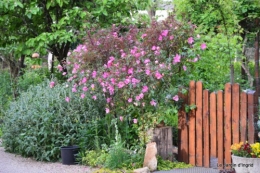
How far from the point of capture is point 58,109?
721 centimetres

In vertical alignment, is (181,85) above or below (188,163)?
above

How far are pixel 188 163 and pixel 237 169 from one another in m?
1.17

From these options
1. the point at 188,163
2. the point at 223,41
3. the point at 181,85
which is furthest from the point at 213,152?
the point at 223,41

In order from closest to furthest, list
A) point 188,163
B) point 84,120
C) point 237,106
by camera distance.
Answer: point 237,106, point 188,163, point 84,120

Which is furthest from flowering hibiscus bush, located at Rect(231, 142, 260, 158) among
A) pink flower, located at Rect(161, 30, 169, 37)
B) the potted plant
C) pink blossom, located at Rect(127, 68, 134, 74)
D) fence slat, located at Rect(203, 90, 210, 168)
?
pink flower, located at Rect(161, 30, 169, 37)

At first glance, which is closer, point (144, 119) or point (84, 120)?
point (144, 119)

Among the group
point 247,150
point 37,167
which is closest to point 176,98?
point 247,150

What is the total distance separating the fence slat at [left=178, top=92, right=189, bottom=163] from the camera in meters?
6.61

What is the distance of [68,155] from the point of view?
22.2 ft

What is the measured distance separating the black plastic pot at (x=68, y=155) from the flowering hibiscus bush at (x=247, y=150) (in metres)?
2.56

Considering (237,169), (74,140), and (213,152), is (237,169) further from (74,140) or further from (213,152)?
(74,140)

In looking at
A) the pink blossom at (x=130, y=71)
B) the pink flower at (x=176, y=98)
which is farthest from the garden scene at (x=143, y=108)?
the pink flower at (x=176, y=98)

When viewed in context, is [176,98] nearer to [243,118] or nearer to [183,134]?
[183,134]

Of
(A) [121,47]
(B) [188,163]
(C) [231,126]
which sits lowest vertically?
(B) [188,163]
